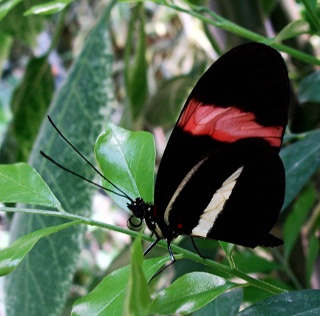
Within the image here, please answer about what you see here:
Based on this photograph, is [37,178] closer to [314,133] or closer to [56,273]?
[56,273]

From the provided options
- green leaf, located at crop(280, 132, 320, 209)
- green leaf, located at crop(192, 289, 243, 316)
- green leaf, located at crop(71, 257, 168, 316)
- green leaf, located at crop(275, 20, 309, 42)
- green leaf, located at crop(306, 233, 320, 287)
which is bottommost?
green leaf, located at crop(306, 233, 320, 287)

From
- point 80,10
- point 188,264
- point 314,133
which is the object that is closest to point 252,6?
point 314,133

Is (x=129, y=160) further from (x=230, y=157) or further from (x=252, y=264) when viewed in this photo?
(x=252, y=264)

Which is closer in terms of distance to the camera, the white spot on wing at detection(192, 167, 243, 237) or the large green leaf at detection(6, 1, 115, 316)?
the white spot on wing at detection(192, 167, 243, 237)

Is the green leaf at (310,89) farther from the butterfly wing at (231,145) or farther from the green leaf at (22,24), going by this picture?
the green leaf at (22,24)

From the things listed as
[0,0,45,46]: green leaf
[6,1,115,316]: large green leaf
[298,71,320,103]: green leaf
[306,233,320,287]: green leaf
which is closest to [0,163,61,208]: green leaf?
[6,1,115,316]: large green leaf

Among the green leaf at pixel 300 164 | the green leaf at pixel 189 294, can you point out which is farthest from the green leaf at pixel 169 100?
the green leaf at pixel 189 294

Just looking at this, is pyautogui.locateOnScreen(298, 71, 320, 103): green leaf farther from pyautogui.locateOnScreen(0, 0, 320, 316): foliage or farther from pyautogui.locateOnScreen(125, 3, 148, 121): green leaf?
pyautogui.locateOnScreen(125, 3, 148, 121): green leaf
